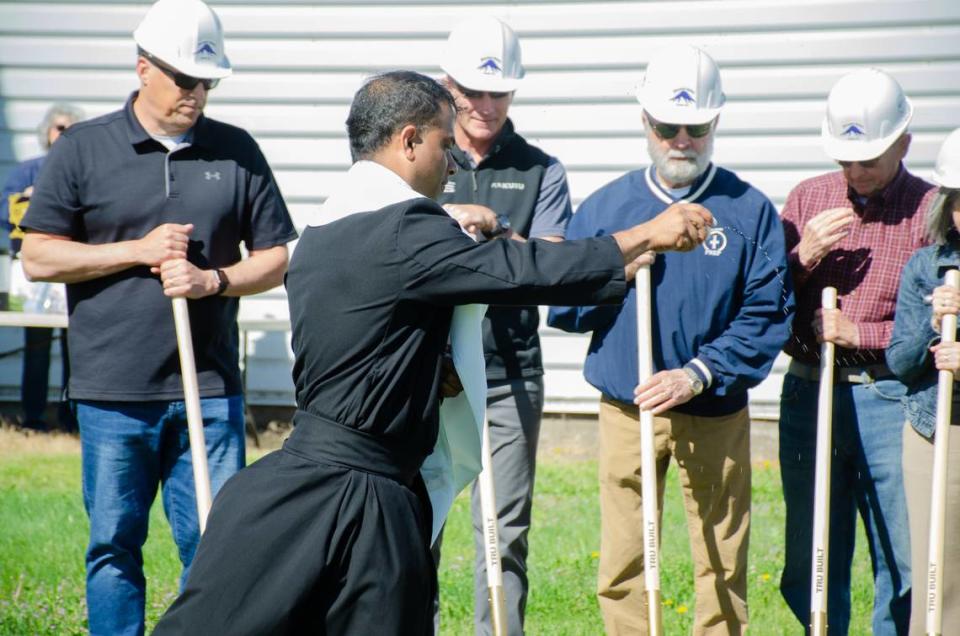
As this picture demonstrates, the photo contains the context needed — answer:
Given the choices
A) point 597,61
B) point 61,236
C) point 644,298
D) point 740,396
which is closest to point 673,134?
point 644,298

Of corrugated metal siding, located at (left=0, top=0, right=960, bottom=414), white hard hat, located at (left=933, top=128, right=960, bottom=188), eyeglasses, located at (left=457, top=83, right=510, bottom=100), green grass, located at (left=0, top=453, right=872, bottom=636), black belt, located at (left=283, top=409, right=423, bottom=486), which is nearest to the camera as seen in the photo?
black belt, located at (left=283, top=409, right=423, bottom=486)

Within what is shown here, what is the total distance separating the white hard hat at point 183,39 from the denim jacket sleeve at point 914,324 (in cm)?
282

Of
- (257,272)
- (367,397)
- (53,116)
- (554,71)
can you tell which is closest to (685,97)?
(257,272)

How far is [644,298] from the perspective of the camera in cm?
512

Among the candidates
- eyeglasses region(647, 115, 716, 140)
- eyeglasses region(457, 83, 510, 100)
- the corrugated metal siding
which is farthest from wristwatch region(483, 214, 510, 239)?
the corrugated metal siding

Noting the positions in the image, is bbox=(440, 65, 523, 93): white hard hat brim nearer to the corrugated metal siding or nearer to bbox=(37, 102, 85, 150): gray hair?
the corrugated metal siding

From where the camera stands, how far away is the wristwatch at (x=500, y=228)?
529cm

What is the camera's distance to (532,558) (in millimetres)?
7324

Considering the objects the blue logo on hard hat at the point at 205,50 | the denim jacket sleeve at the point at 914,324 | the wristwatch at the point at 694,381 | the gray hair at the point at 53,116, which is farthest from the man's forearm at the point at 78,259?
the gray hair at the point at 53,116

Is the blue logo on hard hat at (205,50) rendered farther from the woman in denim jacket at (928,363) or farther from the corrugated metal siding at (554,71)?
the corrugated metal siding at (554,71)

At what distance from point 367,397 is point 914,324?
241cm

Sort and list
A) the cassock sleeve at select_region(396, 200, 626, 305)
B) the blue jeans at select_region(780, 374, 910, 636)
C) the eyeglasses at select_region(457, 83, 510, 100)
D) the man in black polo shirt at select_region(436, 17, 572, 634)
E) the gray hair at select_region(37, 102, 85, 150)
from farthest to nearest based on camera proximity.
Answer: the gray hair at select_region(37, 102, 85, 150) → the eyeglasses at select_region(457, 83, 510, 100) → the man in black polo shirt at select_region(436, 17, 572, 634) → the blue jeans at select_region(780, 374, 910, 636) → the cassock sleeve at select_region(396, 200, 626, 305)

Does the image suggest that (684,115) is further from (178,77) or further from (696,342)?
(178,77)

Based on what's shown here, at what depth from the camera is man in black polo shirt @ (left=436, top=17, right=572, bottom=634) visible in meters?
5.61
